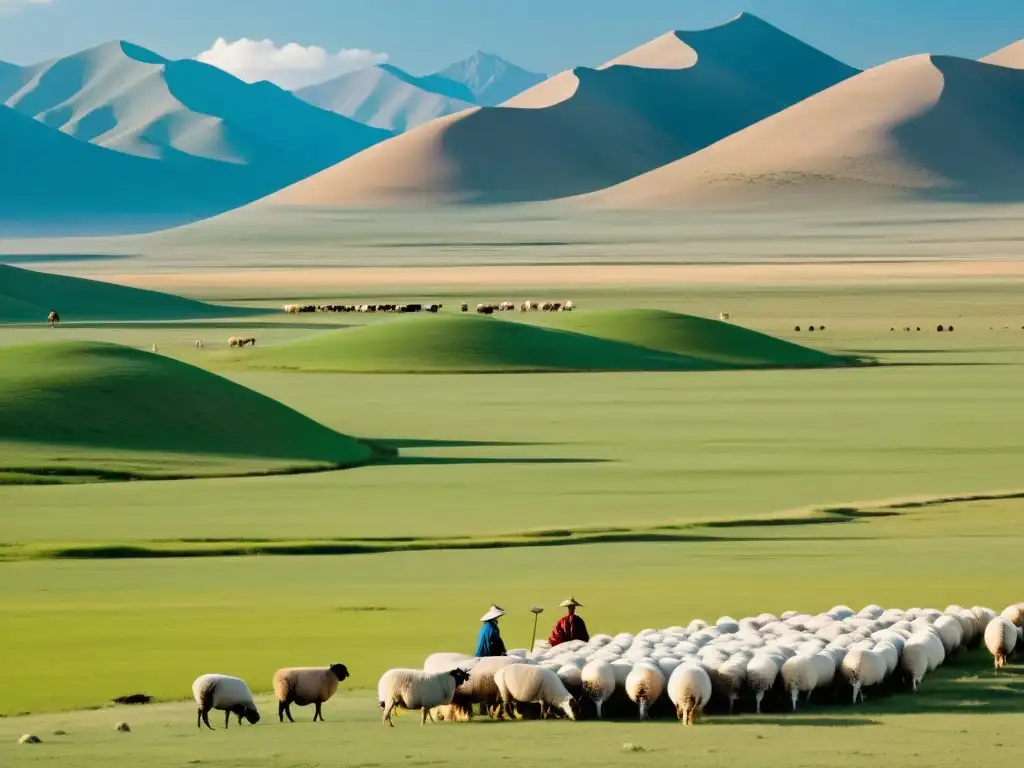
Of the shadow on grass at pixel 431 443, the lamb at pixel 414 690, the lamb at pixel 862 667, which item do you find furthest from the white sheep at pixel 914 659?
the shadow on grass at pixel 431 443

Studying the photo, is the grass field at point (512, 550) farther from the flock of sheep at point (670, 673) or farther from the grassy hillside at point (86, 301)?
the grassy hillside at point (86, 301)

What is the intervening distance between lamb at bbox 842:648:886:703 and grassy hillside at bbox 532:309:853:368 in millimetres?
50635

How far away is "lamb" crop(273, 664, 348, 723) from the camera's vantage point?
1537 cm

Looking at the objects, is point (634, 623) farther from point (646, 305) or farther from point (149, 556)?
point (646, 305)

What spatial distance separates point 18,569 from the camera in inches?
980

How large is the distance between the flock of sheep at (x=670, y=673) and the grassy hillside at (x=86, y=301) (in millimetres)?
80027

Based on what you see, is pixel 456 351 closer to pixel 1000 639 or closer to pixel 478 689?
pixel 1000 639

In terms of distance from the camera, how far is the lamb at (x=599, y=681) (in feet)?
51.0

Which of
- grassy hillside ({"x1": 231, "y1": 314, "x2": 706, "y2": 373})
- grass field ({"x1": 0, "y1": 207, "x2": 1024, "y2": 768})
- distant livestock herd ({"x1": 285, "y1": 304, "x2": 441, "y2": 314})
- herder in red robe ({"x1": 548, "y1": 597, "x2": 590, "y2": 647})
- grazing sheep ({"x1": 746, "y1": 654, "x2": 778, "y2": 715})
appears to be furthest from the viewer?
distant livestock herd ({"x1": 285, "y1": 304, "x2": 441, "y2": 314})

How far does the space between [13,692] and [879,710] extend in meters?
6.65

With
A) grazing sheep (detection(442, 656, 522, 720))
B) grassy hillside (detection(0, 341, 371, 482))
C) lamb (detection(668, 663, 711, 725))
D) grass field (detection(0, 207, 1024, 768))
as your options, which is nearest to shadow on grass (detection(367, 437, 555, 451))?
grass field (detection(0, 207, 1024, 768))

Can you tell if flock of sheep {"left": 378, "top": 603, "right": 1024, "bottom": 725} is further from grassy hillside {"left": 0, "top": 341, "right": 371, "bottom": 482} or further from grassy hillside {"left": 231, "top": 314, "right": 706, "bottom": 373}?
grassy hillside {"left": 231, "top": 314, "right": 706, "bottom": 373}

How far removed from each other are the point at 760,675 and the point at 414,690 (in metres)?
2.58

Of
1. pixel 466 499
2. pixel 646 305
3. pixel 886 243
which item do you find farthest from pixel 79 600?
pixel 886 243
